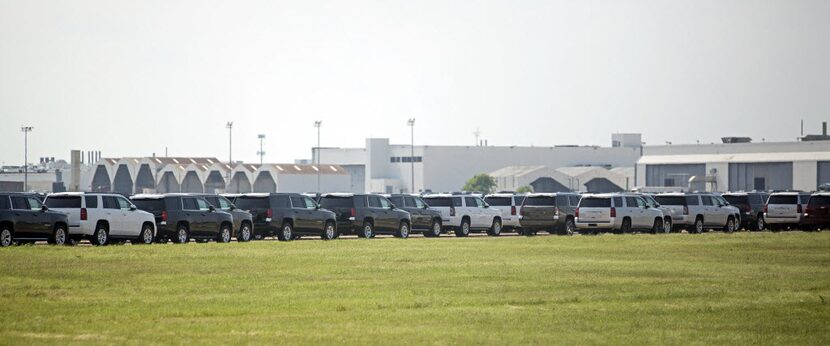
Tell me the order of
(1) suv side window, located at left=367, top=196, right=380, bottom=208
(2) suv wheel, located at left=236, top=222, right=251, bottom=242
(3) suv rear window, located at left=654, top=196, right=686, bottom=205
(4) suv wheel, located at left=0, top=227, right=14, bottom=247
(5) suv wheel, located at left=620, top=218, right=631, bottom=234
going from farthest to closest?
(3) suv rear window, located at left=654, top=196, right=686, bottom=205 → (5) suv wheel, located at left=620, top=218, right=631, bottom=234 → (1) suv side window, located at left=367, top=196, right=380, bottom=208 → (2) suv wheel, located at left=236, top=222, right=251, bottom=242 → (4) suv wheel, located at left=0, top=227, right=14, bottom=247

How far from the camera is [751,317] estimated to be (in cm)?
2339

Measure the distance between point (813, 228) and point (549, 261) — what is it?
109 ft

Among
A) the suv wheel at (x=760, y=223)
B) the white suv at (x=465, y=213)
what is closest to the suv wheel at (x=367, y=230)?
the white suv at (x=465, y=213)

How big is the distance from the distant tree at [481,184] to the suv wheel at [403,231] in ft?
342

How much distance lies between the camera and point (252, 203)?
5109 cm

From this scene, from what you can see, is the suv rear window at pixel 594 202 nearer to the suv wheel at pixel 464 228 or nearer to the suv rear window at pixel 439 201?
the suv wheel at pixel 464 228

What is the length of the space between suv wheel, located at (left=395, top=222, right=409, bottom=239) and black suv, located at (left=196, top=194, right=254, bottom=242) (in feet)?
23.4

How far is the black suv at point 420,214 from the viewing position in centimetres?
5697

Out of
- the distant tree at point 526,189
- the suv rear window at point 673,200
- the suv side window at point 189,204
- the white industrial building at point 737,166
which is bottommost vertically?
the suv side window at point 189,204

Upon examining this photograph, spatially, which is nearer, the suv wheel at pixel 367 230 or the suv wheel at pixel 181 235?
the suv wheel at pixel 181 235

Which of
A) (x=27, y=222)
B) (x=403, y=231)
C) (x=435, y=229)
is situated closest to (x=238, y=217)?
(x=403, y=231)

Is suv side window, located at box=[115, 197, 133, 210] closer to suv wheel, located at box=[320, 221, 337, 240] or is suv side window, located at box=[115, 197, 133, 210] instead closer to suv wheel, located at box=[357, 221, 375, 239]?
suv wheel, located at box=[320, 221, 337, 240]

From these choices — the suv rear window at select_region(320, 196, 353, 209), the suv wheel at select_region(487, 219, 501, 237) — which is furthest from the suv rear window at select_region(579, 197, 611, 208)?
the suv rear window at select_region(320, 196, 353, 209)

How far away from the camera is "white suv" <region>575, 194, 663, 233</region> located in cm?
5697
